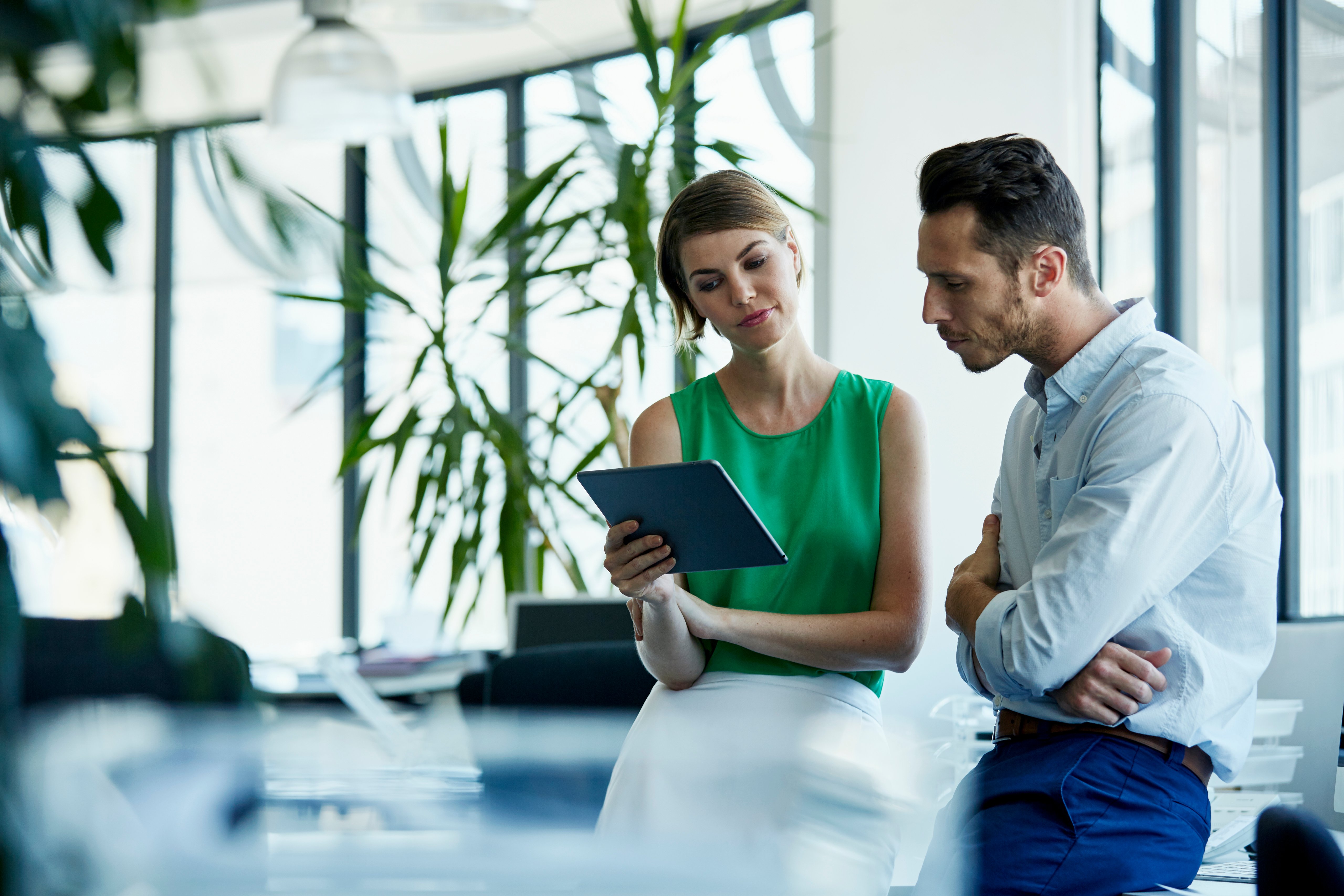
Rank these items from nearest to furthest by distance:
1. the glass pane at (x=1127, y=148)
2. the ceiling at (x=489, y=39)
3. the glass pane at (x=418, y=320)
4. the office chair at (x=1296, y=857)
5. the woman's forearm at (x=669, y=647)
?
the office chair at (x=1296, y=857) → the woman's forearm at (x=669, y=647) → the glass pane at (x=1127, y=148) → the ceiling at (x=489, y=39) → the glass pane at (x=418, y=320)

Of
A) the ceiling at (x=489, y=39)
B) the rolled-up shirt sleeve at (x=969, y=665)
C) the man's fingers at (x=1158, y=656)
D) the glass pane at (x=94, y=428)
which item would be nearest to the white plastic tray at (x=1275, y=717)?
the rolled-up shirt sleeve at (x=969, y=665)

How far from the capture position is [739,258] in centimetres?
173

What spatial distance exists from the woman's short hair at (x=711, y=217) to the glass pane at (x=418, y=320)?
3.43 m

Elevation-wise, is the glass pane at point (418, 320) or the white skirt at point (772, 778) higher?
the glass pane at point (418, 320)

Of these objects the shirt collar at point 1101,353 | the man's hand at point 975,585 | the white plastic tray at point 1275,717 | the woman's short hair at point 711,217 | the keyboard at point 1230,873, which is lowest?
the keyboard at point 1230,873

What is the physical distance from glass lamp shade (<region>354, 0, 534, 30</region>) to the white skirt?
6.26 ft

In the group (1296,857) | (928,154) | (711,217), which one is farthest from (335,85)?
(1296,857)

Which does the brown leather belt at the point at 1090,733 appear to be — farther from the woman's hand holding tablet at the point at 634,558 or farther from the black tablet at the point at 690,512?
the woman's hand holding tablet at the point at 634,558

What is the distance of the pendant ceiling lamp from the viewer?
3135 mm

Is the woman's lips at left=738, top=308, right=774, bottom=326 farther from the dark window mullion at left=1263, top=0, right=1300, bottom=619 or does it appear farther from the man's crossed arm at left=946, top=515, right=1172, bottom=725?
the dark window mullion at left=1263, top=0, right=1300, bottom=619

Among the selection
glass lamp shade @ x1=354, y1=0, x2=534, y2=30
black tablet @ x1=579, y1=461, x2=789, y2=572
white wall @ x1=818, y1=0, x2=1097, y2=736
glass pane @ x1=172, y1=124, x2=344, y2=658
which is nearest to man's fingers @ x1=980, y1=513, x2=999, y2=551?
black tablet @ x1=579, y1=461, x2=789, y2=572

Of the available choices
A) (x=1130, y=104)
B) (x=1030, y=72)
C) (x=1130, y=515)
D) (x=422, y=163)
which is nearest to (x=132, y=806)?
(x=1130, y=515)

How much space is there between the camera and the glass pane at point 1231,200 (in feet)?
8.97

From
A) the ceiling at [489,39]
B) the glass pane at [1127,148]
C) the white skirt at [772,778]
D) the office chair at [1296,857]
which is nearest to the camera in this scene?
the white skirt at [772,778]
